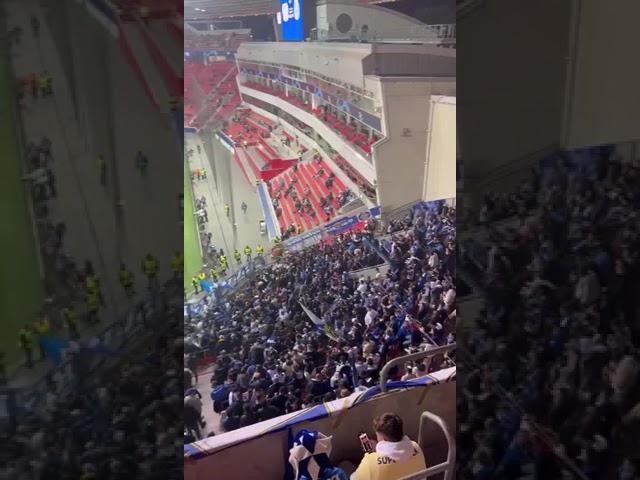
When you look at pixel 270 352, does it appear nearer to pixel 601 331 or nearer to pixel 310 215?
pixel 310 215

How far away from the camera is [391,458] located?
7.39 feet

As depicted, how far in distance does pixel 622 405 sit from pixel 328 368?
2.61 metres

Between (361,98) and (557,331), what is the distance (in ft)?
9.30

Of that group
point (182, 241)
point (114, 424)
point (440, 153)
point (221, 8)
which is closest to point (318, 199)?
point (440, 153)

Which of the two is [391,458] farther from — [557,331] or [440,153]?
[440,153]

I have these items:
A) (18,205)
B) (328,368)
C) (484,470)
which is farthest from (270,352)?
(18,205)

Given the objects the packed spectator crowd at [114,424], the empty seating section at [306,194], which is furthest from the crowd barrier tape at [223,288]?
the packed spectator crowd at [114,424]

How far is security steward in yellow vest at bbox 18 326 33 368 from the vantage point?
1.20 m

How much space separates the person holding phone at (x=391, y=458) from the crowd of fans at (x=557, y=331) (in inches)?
31.8

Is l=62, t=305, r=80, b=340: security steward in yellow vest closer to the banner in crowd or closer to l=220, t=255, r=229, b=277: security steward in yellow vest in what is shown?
l=220, t=255, r=229, b=277: security steward in yellow vest

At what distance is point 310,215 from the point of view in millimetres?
3984

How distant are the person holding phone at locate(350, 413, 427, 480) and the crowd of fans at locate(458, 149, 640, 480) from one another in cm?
81

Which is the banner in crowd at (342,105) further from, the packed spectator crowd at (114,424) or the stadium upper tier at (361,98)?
the packed spectator crowd at (114,424)

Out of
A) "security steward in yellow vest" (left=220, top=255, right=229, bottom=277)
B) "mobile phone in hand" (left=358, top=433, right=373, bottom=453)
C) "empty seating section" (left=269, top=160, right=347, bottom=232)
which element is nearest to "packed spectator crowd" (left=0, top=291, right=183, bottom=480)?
"mobile phone in hand" (left=358, top=433, right=373, bottom=453)
